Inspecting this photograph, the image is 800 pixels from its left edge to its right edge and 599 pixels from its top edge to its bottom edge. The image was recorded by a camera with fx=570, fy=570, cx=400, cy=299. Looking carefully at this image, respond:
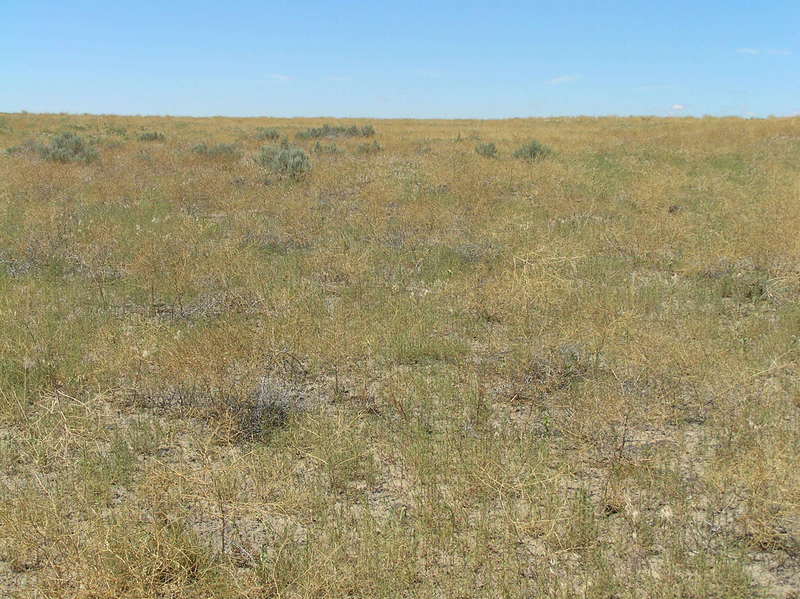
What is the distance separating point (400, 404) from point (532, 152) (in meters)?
14.5

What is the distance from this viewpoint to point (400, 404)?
4.45 metres

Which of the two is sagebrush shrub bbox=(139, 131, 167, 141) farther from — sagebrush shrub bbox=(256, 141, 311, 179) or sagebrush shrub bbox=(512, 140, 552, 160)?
sagebrush shrub bbox=(512, 140, 552, 160)

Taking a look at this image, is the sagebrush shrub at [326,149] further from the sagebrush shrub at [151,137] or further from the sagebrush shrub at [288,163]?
the sagebrush shrub at [151,137]

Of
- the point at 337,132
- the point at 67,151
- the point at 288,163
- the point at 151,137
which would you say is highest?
the point at 337,132

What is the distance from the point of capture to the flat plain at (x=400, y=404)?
2928 mm

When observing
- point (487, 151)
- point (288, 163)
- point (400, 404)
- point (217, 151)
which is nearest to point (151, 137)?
point (217, 151)

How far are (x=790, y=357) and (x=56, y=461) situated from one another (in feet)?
19.7

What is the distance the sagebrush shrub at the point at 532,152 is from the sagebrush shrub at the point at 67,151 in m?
12.5

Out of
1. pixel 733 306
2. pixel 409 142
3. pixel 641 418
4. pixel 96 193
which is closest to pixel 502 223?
pixel 733 306

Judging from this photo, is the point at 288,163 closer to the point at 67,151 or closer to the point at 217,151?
the point at 217,151

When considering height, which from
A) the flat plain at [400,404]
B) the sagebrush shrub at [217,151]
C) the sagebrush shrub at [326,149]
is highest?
the sagebrush shrub at [326,149]

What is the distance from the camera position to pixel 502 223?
9805mm

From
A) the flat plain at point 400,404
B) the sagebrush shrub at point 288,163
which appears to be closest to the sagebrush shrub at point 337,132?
the sagebrush shrub at point 288,163

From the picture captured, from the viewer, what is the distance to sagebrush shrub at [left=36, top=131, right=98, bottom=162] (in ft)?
53.2
